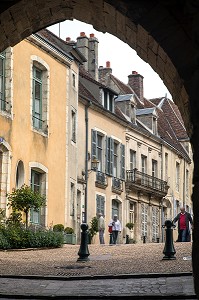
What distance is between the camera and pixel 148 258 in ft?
45.4

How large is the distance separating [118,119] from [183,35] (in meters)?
28.1

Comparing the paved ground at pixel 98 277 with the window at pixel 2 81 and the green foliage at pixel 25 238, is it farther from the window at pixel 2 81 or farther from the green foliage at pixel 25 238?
the window at pixel 2 81

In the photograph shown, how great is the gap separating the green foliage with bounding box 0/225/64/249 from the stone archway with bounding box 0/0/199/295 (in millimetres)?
11523

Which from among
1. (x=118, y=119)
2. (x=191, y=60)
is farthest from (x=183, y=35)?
(x=118, y=119)

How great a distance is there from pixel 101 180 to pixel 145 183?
636 cm

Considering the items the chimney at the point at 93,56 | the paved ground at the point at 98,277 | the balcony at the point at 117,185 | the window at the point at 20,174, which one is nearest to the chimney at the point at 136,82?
the chimney at the point at 93,56

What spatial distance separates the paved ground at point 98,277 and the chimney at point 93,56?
70.8 feet

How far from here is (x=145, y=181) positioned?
3653 cm

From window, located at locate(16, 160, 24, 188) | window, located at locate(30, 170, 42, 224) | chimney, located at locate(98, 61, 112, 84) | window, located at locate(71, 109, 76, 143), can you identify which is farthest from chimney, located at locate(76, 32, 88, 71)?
window, located at locate(16, 160, 24, 188)

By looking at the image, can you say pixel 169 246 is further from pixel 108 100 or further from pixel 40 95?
pixel 108 100

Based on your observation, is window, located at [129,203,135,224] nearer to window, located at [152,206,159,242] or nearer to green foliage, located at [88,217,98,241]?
window, located at [152,206,159,242]

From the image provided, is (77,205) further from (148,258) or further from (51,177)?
(148,258)

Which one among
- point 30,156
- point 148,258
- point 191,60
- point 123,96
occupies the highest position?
point 123,96

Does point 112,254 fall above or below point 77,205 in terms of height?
below
